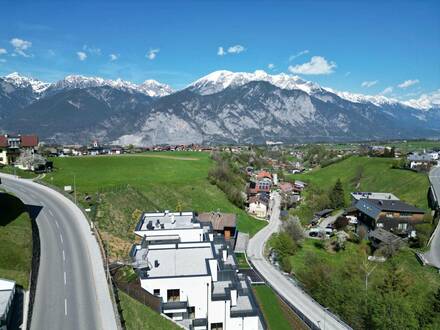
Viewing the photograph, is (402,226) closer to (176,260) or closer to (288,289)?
(288,289)

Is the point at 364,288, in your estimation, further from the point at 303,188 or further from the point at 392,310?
the point at 303,188

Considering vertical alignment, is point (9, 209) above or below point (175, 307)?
above

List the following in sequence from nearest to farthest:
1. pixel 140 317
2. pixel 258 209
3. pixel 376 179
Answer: pixel 140 317
pixel 258 209
pixel 376 179

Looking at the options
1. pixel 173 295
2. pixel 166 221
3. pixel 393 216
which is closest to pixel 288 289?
pixel 166 221

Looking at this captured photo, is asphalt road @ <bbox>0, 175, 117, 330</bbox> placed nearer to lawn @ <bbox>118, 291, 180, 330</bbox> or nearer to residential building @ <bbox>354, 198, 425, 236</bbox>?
lawn @ <bbox>118, 291, 180, 330</bbox>

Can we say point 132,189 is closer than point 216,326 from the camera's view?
No
